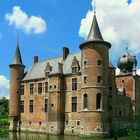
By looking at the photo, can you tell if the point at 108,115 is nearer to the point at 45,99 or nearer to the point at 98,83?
the point at 98,83

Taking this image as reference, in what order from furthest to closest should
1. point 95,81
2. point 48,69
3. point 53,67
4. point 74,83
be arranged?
point 53,67 → point 48,69 → point 74,83 → point 95,81

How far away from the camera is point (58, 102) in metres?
37.3

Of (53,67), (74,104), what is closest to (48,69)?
(53,67)

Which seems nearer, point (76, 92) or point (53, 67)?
point (76, 92)

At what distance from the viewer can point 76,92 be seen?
121ft

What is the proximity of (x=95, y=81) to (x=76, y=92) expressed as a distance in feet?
14.1

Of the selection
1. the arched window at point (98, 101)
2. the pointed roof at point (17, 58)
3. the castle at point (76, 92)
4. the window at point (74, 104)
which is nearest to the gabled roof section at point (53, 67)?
the castle at point (76, 92)

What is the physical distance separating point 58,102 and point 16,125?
9.52m

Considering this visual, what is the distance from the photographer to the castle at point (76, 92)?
33.1 m

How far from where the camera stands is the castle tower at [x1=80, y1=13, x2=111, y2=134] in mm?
32531

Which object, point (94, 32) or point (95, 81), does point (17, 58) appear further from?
point (95, 81)

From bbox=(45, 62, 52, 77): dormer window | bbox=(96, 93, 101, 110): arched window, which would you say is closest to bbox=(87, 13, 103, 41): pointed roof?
bbox=(96, 93, 101, 110): arched window

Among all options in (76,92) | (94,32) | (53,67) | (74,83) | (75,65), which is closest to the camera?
(94,32)

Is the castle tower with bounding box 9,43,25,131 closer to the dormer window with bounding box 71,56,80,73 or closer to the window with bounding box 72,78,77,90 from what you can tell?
the dormer window with bounding box 71,56,80,73
